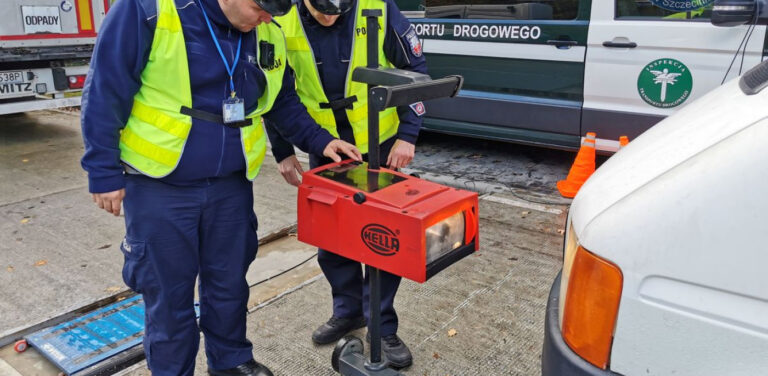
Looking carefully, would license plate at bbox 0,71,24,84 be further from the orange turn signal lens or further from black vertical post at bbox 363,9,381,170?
the orange turn signal lens

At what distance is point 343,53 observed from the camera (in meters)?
2.66

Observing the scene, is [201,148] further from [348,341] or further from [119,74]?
[348,341]

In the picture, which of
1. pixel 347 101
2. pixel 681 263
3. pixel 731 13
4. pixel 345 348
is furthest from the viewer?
pixel 731 13

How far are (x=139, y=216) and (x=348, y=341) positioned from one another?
95 centimetres

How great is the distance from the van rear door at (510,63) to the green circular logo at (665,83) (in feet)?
1.64

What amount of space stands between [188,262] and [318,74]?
3.01 feet

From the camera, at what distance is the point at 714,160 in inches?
53.2

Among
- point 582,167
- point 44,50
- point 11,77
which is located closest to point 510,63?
point 582,167

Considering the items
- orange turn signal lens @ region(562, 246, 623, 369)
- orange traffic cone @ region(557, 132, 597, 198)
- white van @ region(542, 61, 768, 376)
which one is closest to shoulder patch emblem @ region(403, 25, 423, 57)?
white van @ region(542, 61, 768, 376)

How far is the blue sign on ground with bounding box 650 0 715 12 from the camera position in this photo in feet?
14.9

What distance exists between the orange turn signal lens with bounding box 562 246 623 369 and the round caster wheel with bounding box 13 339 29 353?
8.37ft

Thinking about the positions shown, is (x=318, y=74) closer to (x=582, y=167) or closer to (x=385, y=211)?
(x=385, y=211)

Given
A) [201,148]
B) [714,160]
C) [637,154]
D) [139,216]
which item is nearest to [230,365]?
[139,216]

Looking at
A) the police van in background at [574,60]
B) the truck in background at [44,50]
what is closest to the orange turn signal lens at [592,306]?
the police van in background at [574,60]
